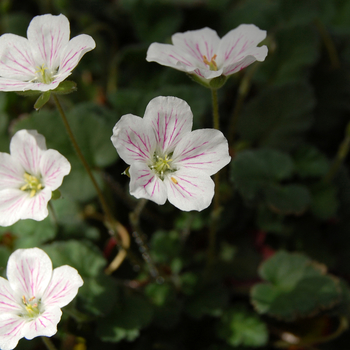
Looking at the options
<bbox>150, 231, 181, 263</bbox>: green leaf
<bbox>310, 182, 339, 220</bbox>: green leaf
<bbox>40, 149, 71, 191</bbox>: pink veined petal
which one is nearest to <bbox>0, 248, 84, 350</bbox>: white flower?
<bbox>40, 149, 71, 191</bbox>: pink veined petal

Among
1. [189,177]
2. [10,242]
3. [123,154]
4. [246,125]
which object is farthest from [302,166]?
[10,242]

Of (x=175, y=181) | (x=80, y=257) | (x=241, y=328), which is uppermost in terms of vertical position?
(x=175, y=181)

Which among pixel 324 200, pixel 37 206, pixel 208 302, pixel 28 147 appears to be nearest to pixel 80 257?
pixel 37 206

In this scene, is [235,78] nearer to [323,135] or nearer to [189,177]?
[323,135]

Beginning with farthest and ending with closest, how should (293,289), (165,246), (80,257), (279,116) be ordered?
(279,116) < (165,246) < (293,289) < (80,257)

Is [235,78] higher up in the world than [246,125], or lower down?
higher up

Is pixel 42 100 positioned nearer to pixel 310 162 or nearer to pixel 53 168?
pixel 53 168

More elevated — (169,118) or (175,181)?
(169,118)
